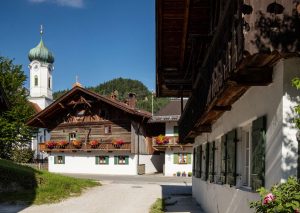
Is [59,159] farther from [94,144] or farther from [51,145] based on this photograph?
[94,144]

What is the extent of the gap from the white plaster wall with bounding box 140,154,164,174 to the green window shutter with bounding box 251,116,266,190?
111 ft

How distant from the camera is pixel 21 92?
139ft

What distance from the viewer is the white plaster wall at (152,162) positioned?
133 feet

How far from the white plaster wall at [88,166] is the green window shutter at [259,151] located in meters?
32.8

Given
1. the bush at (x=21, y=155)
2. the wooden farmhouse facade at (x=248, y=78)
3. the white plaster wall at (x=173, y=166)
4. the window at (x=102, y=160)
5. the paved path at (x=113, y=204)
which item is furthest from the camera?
the bush at (x=21, y=155)

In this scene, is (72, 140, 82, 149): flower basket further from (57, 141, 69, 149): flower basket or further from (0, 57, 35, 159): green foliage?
(0, 57, 35, 159): green foliage

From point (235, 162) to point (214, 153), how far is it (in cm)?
376

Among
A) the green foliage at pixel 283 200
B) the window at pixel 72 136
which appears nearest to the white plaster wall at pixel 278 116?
the green foliage at pixel 283 200

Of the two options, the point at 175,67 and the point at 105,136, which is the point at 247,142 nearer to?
the point at 175,67

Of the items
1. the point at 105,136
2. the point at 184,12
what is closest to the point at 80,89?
the point at 105,136

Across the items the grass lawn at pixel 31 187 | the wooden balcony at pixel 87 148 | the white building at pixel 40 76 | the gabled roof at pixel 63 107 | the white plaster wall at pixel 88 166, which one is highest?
the white building at pixel 40 76

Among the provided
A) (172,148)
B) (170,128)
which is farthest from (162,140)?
(170,128)

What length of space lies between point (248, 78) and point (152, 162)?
121 feet

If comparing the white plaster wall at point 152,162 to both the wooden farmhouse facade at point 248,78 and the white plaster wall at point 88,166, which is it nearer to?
the white plaster wall at point 88,166
